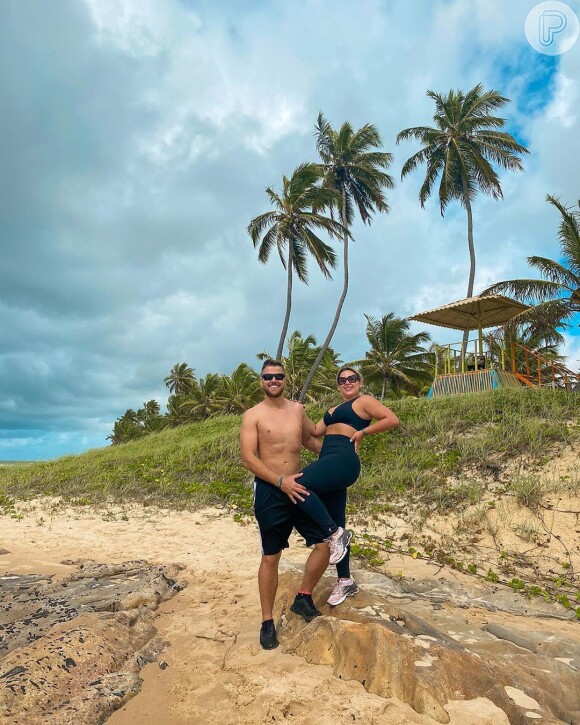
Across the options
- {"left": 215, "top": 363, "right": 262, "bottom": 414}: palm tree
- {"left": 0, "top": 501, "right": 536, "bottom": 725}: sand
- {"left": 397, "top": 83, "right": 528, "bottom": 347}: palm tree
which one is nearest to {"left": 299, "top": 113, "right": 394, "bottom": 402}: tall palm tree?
{"left": 397, "top": 83, "right": 528, "bottom": 347}: palm tree

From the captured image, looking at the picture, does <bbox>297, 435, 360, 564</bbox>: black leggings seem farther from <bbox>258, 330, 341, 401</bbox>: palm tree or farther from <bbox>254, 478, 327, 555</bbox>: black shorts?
<bbox>258, 330, 341, 401</bbox>: palm tree

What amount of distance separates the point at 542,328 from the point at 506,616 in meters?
14.1

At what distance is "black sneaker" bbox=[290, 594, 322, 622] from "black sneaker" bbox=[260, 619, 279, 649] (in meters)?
0.22

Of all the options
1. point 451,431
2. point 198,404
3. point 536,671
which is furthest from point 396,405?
point 198,404

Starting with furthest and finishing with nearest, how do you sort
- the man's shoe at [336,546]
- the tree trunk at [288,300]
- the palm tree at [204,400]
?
the palm tree at [204,400] → the tree trunk at [288,300] → the man's shoe at [336,546]

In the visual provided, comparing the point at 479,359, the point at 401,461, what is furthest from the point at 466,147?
the point at 401,461

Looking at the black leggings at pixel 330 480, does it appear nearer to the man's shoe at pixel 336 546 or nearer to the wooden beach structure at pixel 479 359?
the man's shoe at pixel 336 546

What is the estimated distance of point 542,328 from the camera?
53.1ft

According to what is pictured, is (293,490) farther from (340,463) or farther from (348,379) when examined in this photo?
(348,379)

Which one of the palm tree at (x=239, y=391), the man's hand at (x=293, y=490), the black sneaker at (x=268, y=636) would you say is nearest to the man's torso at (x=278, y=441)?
the man's hand at (x=293, y=490)

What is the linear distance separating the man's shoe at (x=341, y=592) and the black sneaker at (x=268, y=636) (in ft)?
1.55

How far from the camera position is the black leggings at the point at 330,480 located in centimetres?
312

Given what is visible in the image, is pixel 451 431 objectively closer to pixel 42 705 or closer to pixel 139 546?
pixel 139 546

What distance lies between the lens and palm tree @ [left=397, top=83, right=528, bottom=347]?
961 inches
